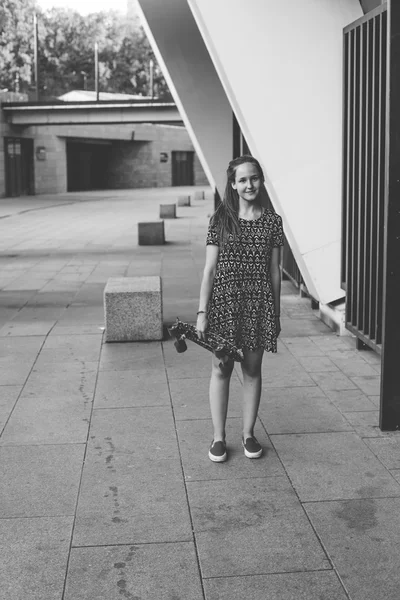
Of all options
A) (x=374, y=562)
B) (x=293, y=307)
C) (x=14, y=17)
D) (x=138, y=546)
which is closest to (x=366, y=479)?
(x=374, y=562)

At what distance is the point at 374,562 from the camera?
3588 millimetres

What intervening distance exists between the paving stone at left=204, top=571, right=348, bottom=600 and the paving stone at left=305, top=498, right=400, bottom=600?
76mm

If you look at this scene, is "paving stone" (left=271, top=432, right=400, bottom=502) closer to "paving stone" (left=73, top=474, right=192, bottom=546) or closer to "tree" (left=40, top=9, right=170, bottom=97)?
"paving stone" (left=73, top=474, right=192, bottom=546)

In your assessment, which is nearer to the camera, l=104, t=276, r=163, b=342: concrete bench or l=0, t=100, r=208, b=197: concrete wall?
l=104, t=276, r=163, b=342: concrete bench

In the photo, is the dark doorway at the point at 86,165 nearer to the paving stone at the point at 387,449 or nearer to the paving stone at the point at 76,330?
the paving stone at the point at 76,330

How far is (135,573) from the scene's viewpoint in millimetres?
3508

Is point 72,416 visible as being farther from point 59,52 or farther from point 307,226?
point 59,52

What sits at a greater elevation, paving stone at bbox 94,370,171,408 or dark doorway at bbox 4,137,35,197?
dark doorway at bbox 4,137,35,197

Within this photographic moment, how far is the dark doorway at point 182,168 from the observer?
209ft

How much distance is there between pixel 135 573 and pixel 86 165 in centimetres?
5466

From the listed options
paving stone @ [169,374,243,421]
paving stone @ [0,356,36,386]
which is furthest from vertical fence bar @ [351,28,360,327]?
paving stone @ [0,356,36,386]

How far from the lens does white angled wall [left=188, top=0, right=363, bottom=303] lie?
8250mm

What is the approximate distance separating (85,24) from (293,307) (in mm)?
77859

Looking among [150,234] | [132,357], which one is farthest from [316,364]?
[150,234]
